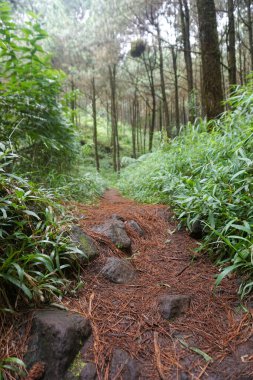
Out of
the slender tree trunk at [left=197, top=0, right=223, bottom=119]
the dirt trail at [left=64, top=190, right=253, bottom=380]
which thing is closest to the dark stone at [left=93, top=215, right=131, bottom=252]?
the dirt trail at [left=64, top=190, right=253, bottom=380]

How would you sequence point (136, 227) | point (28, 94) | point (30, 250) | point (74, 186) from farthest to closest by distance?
point (74, 186) → point (28, 94) → point (136, 227) → point (30, 250)

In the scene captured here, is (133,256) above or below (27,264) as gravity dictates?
below

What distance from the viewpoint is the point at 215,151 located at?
9.63 ft

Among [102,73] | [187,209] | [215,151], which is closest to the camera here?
[187,209]

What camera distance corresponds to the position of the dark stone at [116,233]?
86.7 inches

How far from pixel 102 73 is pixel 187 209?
506 inches

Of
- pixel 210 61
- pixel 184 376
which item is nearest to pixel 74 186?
pixel 210 61

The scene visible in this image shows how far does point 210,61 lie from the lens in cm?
430

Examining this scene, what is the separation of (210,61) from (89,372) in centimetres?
474

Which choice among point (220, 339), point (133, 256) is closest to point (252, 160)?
point (133, 256)

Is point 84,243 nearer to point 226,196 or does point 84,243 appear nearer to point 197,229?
point 197,229

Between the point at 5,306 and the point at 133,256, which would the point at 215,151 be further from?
the point at 5,306

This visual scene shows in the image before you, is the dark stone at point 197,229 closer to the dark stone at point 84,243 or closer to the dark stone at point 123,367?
the dark stone at point 84,243

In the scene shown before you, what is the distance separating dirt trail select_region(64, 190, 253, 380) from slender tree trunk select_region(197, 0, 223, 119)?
3146 mm
